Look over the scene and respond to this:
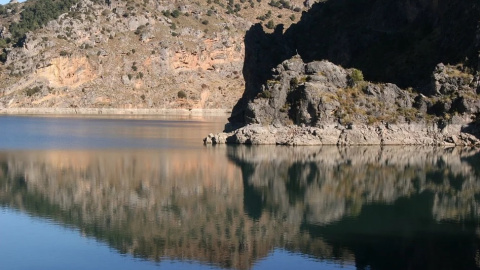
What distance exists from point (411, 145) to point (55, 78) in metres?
92.8

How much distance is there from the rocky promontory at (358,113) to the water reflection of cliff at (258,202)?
790cm

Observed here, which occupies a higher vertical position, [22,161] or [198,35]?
[198,35]

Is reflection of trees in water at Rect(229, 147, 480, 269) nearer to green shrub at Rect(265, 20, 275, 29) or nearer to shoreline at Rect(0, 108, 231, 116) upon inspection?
shoreline at Rect(0, 108, 231, 116)

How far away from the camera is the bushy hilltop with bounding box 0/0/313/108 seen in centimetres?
13675

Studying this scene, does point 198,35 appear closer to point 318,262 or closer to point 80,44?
point 80,44

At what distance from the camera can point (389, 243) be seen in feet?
81.5

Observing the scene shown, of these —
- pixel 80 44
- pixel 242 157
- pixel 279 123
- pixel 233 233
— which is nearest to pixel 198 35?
pixel 80 44

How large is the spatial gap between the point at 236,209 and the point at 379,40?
47.7m

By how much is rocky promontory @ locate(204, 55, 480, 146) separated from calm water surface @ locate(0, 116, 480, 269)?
6157mm

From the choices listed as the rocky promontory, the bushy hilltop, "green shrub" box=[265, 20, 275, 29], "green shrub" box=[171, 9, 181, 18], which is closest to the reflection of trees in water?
the rocky promontory

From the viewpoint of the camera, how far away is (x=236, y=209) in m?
31.3

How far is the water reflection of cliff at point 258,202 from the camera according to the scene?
2436 cm

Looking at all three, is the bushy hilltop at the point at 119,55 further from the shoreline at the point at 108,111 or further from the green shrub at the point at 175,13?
the shoreline at the point at 108,111

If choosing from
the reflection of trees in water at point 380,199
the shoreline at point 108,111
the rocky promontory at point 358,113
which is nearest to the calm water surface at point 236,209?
the reflection of trees in water at point 380,199
